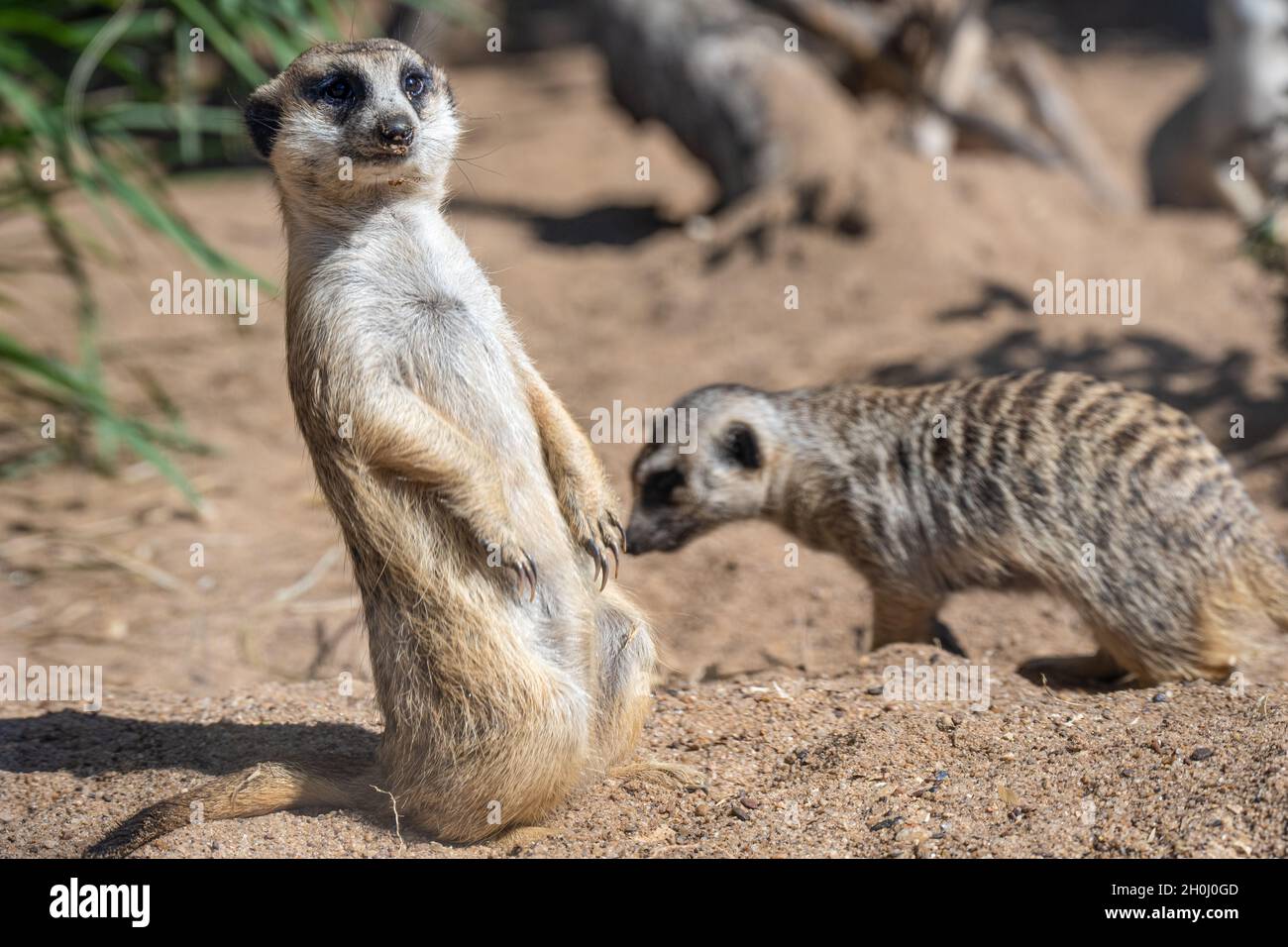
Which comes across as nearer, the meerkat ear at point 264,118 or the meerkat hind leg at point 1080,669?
the meerkat ear at point 264,118

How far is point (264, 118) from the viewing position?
3.00m

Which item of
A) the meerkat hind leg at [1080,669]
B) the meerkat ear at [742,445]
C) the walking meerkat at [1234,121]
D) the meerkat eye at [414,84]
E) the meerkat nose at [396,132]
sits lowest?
the meerkat hind leg at [1080,669]

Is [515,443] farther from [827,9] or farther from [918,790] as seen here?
[827,9]

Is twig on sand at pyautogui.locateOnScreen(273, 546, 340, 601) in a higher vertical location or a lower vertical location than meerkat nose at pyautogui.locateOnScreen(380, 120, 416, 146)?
lower

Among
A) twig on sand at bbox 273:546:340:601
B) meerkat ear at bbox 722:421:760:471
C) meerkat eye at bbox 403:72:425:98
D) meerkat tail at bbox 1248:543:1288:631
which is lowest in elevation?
twig on sand at bbox 273:546:340:601

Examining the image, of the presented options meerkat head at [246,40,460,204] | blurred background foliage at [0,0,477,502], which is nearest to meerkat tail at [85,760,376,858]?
meerkat head at [246,40,460,204]

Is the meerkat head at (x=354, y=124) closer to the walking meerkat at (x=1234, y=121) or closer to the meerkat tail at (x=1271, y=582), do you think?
the meerkat tail at (x=1271, y=582)

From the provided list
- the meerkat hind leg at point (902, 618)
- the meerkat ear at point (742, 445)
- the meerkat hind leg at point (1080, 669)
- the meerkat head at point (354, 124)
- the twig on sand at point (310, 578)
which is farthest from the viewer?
the twig on sand at point (310, 578)

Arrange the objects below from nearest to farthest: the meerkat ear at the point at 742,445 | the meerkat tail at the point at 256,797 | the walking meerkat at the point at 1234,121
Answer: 1. the meerkat tail at the point at 256,797
2. the meerkat ear at the point at 742,445
3. the walking meerkat at the point at 1234,121

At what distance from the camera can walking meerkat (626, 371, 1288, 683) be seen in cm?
360

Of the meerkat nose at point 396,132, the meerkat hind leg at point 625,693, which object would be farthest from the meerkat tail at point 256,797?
the meerkat nose at point 396,132

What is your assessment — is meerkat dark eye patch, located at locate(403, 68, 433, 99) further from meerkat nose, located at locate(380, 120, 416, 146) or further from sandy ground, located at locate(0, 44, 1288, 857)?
sandy ground, located at locate(0, 44, 1288, 857)

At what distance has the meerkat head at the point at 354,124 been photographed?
2.80m

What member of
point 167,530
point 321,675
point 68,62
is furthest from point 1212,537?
point 68,62
